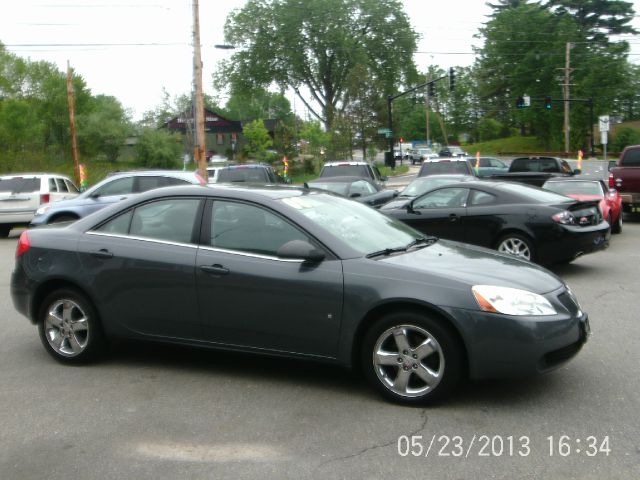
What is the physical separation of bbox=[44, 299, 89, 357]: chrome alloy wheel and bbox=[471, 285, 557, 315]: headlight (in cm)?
322

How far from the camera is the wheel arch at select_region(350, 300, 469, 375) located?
Answer: 4934 millimetres

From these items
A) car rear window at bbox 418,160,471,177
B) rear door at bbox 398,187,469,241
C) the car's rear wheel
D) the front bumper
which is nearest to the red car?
rear door at bbox 398,187,469,241

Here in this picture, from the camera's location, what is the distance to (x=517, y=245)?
10836 millimetres

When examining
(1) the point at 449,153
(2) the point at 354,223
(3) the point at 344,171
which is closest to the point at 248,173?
(3) the point at 344,171

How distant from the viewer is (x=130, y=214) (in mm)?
6176

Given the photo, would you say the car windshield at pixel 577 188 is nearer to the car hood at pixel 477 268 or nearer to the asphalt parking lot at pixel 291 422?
the asphalt parking lot at pixel 291 422

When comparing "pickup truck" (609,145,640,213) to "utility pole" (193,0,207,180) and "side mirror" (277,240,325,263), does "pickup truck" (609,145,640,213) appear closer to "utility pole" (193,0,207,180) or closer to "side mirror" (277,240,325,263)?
"utility pole" (193,0,207,180)

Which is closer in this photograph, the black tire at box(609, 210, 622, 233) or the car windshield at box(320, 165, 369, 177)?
the black tire at box(609, 210, 622, 233)

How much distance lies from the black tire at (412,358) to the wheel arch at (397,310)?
0.09 ft

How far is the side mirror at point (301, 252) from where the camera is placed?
17.0 feet

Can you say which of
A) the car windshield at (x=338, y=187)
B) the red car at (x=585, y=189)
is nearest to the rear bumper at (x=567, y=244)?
the red car at (x=585, y=189)

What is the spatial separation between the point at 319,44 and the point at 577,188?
5741 cm

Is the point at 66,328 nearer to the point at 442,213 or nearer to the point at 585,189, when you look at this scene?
the point at 442,213

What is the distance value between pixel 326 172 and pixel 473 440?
18.2 m
